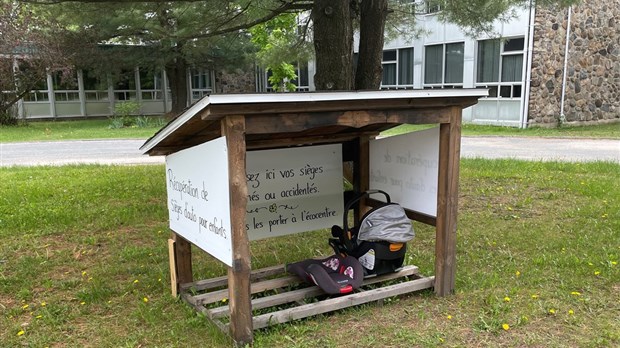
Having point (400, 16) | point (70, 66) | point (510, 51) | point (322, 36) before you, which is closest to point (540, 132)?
point (510, 51)

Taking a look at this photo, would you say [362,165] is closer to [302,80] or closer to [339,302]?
[339,302]

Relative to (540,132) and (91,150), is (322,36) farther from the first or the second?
(540,132)

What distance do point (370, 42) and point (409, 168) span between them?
11.8 feet

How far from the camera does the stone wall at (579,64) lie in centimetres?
1641

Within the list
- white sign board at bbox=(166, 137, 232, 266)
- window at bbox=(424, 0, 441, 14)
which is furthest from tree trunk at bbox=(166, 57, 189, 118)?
white sign board at bbox=(166, 137, 232, 266)

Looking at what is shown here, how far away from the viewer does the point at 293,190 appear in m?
4.46

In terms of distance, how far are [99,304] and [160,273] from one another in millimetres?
661

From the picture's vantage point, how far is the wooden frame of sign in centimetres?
301

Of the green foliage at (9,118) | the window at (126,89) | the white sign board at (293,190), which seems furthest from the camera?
the window at (126,89)

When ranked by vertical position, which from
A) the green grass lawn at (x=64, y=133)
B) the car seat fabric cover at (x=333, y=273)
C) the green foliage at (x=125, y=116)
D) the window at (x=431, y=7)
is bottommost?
the green grass lawn at (x=64, y=133)

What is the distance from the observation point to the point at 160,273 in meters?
4.53

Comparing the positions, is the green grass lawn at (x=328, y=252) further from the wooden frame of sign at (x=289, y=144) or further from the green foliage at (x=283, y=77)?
the green foliage at (x=283, y=77)

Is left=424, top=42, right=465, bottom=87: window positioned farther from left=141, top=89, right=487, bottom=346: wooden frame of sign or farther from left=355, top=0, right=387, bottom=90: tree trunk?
left=141, top=89, right=487, bottom=346: wooden frame of sign

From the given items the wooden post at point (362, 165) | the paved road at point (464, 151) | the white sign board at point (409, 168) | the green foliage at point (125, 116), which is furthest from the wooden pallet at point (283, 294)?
the green foliage at point (125, 116)
